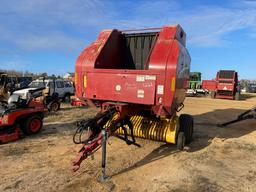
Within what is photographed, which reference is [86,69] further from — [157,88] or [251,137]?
[251,137]

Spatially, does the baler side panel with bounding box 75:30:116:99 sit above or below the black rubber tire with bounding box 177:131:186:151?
above

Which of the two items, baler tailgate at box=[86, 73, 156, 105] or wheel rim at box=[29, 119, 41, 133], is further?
wheel rim at box=[29, 119, 41, 133]

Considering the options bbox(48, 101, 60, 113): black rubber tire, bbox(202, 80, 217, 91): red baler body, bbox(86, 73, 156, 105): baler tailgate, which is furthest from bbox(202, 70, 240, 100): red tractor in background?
bbox(86, 73, 156, 105): baler tailgate

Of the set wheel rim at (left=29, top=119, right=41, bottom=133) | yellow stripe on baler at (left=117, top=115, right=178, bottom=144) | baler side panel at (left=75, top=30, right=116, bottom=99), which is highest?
baler side panel at (left=75, top=30, right=116, bottom=99)

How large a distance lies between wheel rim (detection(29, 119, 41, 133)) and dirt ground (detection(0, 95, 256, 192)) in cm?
22

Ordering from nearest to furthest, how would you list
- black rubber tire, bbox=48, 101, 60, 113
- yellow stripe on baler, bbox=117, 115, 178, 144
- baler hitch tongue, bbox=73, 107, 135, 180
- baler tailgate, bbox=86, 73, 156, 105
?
baler hitch tongue, bbox=73, 107, 135, 180 → baler tailgate, bbox=86, 73, 156, 105 → yellow stripe on baler, bbox=117, 115, 178, 144 → black rubber tire, bbox=48, 101, 60, 113

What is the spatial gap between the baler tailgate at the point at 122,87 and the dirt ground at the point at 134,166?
4.14 feet

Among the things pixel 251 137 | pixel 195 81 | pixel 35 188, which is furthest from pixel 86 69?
pixel 195 81

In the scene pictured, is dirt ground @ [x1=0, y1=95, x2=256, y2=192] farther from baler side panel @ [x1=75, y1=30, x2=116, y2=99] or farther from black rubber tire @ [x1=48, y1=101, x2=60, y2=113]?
black rubber tire @ [x1=48, y1=101, x2=60, y2=113]

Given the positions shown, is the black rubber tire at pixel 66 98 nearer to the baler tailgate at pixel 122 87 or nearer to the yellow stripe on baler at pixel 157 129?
the yellow stripe on baler at pixel 157 129

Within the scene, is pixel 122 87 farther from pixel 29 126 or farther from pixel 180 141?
pixel 29 126

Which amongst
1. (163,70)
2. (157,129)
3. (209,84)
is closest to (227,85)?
(209,84)

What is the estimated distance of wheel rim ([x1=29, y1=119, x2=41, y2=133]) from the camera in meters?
7.12

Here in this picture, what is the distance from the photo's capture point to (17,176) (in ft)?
14.0
